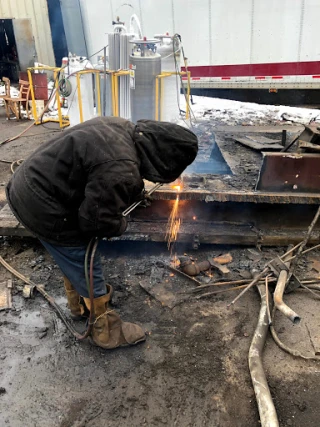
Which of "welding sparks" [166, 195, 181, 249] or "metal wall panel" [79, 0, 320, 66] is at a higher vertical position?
"metal wall panel" [79, 0, 320, 66]

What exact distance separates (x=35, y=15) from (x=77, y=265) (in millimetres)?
13354

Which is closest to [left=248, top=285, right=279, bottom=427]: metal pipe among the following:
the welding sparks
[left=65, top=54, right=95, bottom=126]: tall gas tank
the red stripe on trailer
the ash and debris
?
the welding sparks

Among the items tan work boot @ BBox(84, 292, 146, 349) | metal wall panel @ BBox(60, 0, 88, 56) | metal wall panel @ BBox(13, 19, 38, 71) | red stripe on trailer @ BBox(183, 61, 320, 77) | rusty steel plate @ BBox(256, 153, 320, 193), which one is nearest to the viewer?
tan work boot @ BBox(84, 292, 146, 349)

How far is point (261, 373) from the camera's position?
269cm

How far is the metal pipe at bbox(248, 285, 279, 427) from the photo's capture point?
7.70 ft

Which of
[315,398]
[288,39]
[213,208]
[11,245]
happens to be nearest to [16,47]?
[288,39]

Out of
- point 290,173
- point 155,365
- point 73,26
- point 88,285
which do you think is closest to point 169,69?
point 290,173

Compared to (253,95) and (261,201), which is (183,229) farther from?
(253,95)

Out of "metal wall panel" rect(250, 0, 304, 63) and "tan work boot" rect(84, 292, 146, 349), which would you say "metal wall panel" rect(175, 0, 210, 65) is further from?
"tan work boot" rect(84, 292, 146, 349)

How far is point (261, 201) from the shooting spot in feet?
13.2

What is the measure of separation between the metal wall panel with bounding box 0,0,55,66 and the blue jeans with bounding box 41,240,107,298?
42.5ft

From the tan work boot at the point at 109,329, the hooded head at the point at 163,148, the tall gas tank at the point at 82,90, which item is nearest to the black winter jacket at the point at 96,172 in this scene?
the hooded head at the point at 163,148

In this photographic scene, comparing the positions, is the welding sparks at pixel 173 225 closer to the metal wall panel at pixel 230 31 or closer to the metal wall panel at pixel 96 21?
the metal wall panel at pixel 230 31

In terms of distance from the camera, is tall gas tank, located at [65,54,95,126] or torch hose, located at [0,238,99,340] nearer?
torch hose, located at [0,238,99,340]
